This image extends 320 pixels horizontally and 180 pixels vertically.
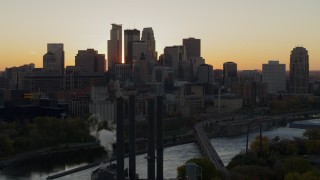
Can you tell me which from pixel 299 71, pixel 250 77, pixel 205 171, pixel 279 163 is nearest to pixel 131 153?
pixel 205 171

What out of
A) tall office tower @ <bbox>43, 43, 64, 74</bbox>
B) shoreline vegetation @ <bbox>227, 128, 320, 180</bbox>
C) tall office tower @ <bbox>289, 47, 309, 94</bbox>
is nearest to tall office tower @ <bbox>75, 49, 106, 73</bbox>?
tall office tower @ <bbox>43, 43, 64, 74</bbox>

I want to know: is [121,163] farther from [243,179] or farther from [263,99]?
[263,99]

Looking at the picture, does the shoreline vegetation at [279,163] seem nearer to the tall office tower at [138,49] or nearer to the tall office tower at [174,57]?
the tall office tower at [138,49]

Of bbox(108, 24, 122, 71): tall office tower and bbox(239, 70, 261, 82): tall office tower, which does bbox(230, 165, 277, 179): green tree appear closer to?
bbox(239, 70, 261, 82): tall office tower

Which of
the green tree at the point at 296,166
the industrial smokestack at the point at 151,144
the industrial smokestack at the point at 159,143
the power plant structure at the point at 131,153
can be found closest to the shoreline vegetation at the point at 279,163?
the green tree at the point at 296,166

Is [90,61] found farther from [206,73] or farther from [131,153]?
[131,153]

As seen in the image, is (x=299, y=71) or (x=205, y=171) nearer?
(x=205, y=171)
